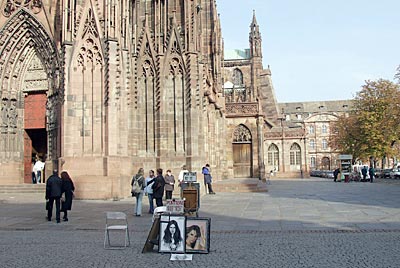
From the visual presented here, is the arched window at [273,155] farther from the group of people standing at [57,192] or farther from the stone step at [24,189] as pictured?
the group of people standing at [57,192]

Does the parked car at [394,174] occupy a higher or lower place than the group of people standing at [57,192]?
lower

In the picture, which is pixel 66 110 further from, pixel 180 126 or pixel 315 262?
pixel 315 262

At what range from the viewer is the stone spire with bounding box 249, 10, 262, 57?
61.9 m

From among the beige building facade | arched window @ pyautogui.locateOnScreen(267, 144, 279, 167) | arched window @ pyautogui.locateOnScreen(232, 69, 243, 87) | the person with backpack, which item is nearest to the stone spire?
arched window @ pyautogui.locateOnScreen(232, 69, 243, 87)

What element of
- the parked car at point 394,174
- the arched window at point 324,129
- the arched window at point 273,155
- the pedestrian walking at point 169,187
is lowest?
the parked car at point 394,174

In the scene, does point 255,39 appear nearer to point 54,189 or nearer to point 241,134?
point 241,134

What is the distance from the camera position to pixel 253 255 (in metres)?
7.94

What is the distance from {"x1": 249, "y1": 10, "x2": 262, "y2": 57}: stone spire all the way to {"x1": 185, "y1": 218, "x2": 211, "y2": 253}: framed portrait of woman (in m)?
56.5

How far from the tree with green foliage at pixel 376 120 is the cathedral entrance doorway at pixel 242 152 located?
583 inches

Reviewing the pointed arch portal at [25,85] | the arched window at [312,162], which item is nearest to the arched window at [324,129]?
the arched window at [312,162]

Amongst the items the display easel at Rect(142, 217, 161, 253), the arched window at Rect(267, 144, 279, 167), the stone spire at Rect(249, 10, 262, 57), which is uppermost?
the stone spire at Rect(249, 10, 262, 57)

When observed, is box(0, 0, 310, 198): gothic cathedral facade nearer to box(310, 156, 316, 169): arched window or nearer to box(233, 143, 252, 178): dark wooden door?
box(233, 143, 252, 178): dark wooden door

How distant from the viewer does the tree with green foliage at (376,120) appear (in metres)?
45.2

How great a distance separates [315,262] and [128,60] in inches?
670
